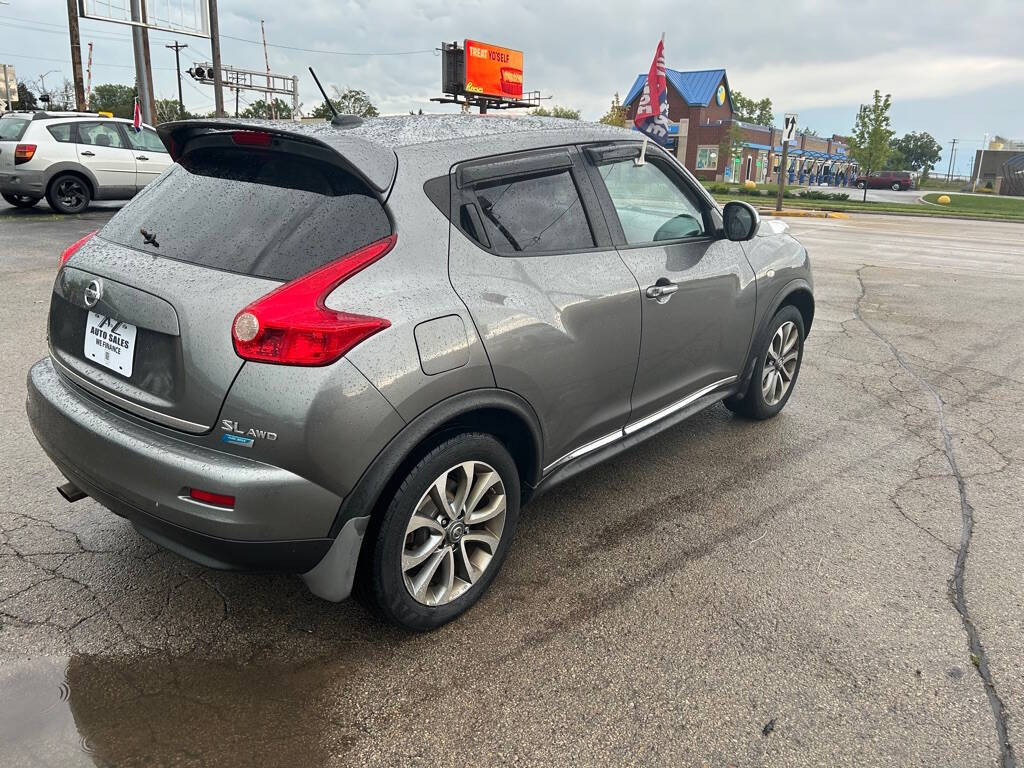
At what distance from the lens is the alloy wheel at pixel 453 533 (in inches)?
104

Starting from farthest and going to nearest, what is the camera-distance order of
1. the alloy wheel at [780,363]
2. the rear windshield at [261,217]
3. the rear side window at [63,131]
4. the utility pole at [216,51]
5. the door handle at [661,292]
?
the utility pole at [216,51] < the rear side window at [63,131] < the alloy wheel at [780,363] < the door handle at [661,292] < the rear windshield at [261,217]

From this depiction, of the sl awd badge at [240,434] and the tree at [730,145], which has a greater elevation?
the tree at [730,145]

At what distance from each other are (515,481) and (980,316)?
755 centimetres

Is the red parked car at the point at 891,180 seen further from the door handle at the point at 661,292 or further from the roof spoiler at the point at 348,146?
the roof spoiler at the point at 348,146

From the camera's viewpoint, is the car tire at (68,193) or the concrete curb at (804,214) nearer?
the car tire at (68,193)

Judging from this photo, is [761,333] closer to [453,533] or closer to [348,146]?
[453,533]

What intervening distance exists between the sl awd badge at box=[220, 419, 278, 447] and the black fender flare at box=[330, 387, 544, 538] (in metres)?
0.31

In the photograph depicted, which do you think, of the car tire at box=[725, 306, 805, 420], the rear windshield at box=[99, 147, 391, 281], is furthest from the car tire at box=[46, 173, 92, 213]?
the car tire at box=[725, 306, 805, 420]

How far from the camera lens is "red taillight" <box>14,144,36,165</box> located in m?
13.1

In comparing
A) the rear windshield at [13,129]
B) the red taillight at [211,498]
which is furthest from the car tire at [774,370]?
the rear windshield at [13,129]

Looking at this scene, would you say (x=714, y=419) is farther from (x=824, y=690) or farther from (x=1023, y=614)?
(x=824, y=690)

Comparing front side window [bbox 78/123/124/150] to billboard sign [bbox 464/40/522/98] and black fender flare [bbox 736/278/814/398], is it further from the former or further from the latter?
billboard sign [bbox 464/40/522/98]

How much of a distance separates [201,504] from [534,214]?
159 cm

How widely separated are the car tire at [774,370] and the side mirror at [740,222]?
28.1 inches
